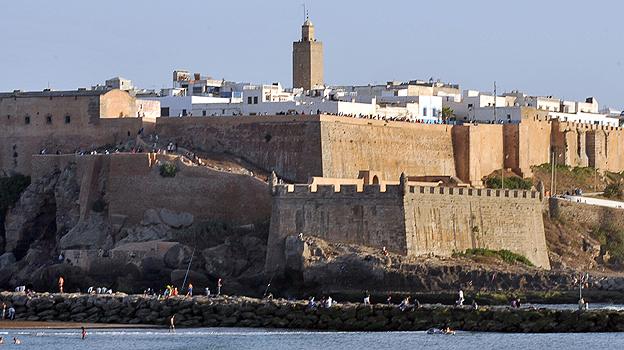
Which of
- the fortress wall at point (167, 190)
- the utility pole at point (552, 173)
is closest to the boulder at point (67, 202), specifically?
the fortress wall at point (167, 190)

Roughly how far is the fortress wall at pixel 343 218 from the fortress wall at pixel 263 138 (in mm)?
6425

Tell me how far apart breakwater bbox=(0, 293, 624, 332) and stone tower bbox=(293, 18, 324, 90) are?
110ft

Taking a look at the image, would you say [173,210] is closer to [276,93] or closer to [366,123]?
[366,123]

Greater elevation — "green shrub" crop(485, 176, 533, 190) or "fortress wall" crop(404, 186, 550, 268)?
"green shrub" crop(485, 176, 533, 190)

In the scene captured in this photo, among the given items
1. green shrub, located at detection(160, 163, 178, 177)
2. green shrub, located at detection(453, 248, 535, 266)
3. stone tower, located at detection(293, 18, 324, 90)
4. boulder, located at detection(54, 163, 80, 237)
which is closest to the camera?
green shrub, located at detection(453, 248, 535, 266)

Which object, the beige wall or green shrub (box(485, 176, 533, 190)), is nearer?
the beige wall

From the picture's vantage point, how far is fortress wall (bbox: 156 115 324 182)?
6981 centimetres

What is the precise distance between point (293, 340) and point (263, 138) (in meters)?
20.6

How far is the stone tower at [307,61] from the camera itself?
295 ft

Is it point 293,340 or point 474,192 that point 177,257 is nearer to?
point 474,192

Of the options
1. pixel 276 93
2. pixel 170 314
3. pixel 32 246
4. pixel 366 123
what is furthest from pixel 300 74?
pixel 170 314

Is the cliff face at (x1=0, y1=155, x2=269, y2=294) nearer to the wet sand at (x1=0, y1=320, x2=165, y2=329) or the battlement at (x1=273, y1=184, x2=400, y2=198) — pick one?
the battlement at (x1=273, y1=184, x2=400, y2=198)

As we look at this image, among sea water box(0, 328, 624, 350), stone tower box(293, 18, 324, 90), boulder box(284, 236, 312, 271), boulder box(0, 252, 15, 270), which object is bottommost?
sea water box(0, 328, 624, 350)

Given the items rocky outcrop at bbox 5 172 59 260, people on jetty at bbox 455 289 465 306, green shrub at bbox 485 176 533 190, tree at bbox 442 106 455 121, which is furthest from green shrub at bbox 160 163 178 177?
tree at bbox 442 106 455 121
